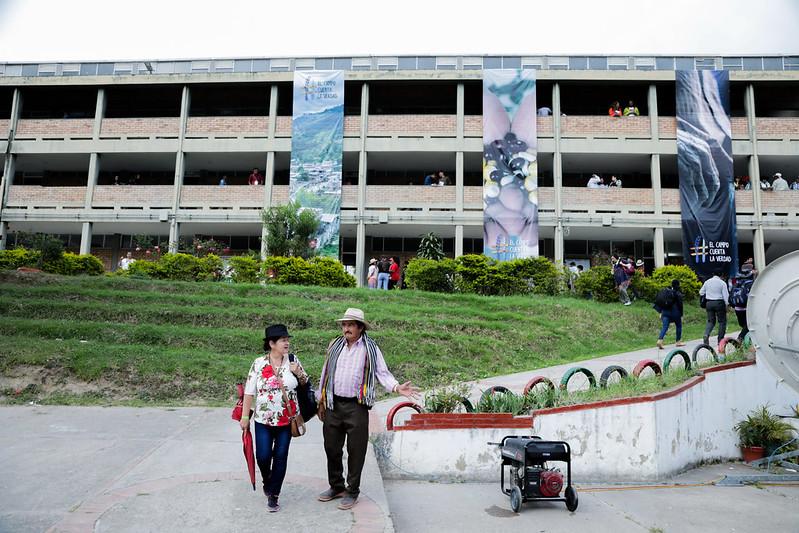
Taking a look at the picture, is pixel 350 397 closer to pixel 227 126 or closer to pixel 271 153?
pixel 271 153

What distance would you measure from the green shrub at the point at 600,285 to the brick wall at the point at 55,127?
20690mm

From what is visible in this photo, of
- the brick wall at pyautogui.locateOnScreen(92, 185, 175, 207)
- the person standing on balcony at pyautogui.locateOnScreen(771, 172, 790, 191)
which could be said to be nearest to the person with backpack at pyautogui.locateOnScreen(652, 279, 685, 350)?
the person standing on balcony at pyautogui.locateOnScreen(771, 172, 790, 191)

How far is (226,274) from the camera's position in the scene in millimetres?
17688

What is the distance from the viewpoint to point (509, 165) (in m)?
22.0

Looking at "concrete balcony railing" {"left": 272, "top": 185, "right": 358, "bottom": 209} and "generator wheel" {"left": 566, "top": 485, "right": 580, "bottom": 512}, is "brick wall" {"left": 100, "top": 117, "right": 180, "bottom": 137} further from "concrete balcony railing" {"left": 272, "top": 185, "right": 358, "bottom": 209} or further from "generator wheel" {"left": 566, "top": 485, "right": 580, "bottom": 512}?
"generator wheel" {"left": 566, "top": 485, "right": 580, "bottom": 512}

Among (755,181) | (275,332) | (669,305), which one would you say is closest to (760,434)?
(669,305)

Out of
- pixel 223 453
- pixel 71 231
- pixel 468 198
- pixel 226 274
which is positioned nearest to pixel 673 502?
pixel 223 453

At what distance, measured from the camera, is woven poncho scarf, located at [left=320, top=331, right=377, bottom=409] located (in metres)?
4.60

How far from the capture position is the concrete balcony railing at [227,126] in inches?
917

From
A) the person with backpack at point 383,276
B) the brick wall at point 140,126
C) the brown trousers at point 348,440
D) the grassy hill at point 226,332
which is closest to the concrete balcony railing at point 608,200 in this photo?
the grassy hill at point 226,332

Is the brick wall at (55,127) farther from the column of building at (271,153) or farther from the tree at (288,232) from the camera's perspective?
the tree at (288,232)

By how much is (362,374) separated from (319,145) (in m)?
19.1

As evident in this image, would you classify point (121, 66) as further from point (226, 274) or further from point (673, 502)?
point (673, 502)

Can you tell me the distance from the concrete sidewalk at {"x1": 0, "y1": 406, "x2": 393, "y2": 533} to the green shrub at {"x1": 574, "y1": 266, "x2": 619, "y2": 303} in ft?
40.2
